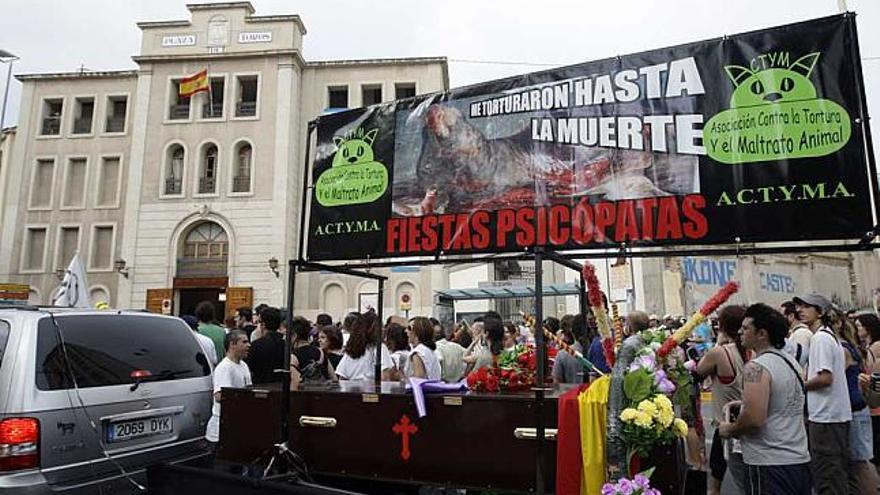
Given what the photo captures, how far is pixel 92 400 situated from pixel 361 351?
2.36 metres

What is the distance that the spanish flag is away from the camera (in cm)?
2625

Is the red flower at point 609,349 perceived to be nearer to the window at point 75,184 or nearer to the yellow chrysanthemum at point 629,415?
the yellow chrysanthemum at point 629,415

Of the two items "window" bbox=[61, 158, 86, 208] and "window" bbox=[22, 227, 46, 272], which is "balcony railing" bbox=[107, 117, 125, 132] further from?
"window" bbox=[22, 227, 46, 272]

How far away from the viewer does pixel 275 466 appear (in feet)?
13.1

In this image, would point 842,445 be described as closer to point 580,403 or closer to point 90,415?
point 580,403

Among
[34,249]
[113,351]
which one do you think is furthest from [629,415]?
[34,249]

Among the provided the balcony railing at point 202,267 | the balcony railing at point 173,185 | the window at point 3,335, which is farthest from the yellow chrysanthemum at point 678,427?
the balcony railing at point 173,185

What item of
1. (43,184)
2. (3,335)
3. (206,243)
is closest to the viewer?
(3,335)

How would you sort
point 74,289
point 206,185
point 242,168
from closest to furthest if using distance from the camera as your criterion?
point 74,289 → point 206,185 → point 242,168

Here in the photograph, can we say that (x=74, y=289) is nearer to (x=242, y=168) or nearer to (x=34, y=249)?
(x=242, y=168)

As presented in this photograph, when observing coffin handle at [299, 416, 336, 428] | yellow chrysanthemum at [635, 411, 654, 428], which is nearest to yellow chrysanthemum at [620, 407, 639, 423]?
yellow chrysanthemum at [635, 411, 654, 428]

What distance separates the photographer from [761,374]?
363 cm

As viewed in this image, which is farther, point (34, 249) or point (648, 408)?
point (34, 249)

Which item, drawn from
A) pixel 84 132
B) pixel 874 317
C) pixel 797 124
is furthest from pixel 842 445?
pixel 84 132
